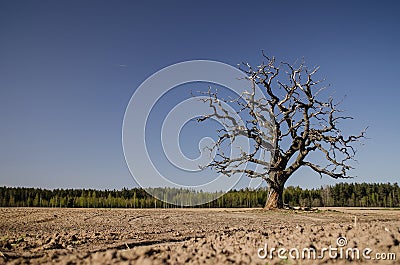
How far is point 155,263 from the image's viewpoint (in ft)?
13.7

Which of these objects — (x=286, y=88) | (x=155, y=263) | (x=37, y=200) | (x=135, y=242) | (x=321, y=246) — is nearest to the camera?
(x=155, y=263)

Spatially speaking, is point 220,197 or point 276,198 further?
point 220,197

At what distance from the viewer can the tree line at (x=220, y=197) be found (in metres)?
48.7

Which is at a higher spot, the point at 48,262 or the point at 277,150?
the point at 277,150

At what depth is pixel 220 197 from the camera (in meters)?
49.2

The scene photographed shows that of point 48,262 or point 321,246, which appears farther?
point 321,246

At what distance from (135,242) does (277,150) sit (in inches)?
653

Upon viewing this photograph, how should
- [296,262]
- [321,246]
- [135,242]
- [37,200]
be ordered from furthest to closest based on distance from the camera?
[37,200] → [135,242] → [321,246] → [296,262]

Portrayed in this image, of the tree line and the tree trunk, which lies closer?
the tree trunk

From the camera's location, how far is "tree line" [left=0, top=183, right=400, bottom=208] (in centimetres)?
4872

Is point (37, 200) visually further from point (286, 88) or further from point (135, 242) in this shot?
point (135, 242)

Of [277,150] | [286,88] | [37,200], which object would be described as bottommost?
[37,200]

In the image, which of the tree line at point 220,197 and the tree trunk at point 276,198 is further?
the tree line at point 220,197

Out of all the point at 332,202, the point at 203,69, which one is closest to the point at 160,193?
the point at 203,69
